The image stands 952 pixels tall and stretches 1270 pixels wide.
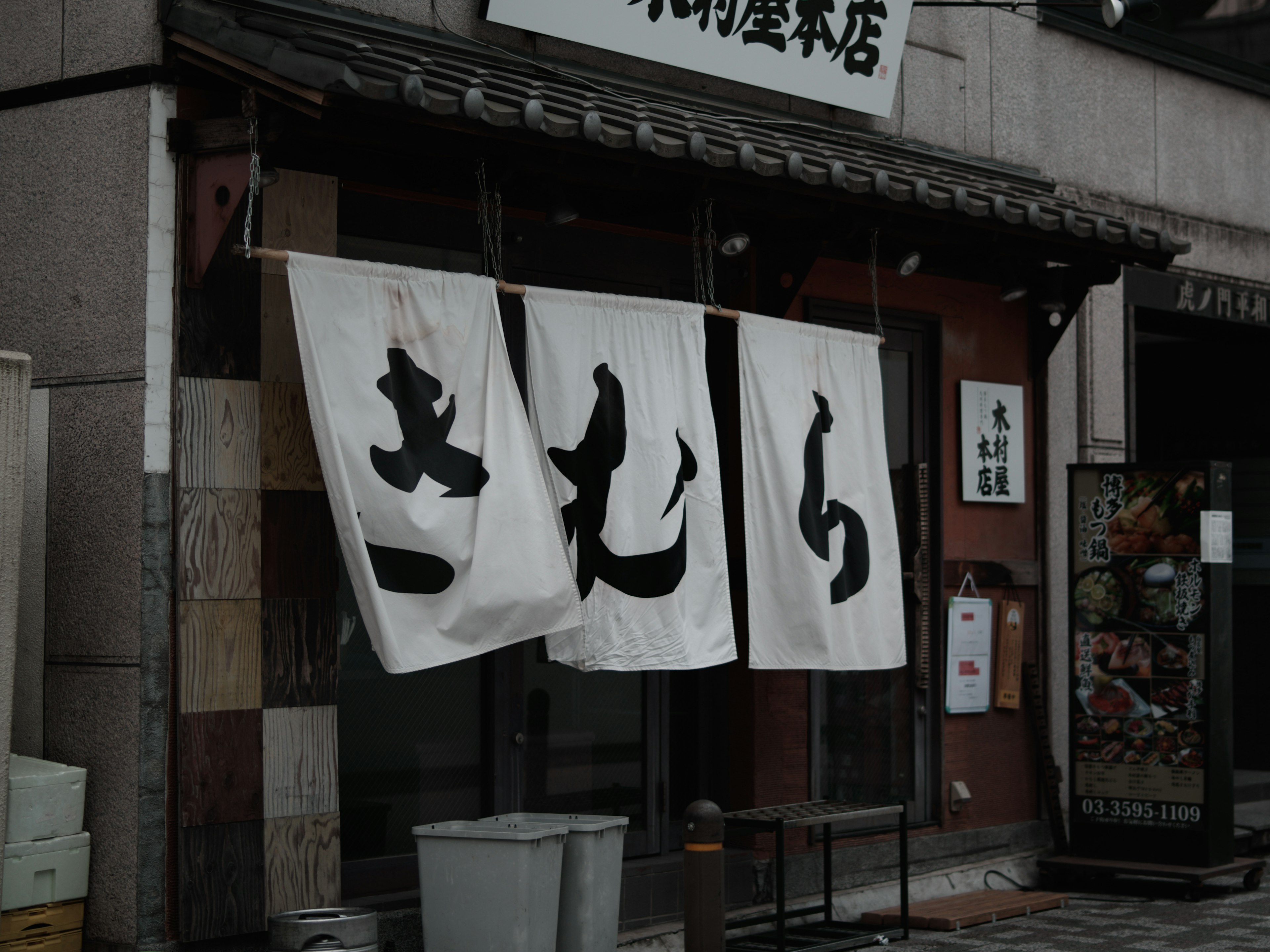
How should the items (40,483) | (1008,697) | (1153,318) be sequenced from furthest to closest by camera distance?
1. (1153,318)
2. (1008,697)
3. (40,483)

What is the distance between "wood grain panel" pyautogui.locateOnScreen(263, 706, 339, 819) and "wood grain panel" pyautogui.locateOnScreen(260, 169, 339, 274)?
2.09 meters

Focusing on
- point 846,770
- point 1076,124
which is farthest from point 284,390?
point 1076,124

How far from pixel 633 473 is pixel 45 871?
3.26 metres

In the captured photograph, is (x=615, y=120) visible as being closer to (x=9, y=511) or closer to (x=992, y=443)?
(x=9, y=511)

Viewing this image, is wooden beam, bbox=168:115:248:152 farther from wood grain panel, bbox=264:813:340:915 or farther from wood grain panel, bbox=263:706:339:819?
wood grain panel, bbox=264:813:340:915

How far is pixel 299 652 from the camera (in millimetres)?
7000

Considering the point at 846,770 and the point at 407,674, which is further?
the point at 846,770

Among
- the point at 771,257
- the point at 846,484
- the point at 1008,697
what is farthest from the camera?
the point at 1008,697

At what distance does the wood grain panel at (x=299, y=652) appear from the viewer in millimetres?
6902

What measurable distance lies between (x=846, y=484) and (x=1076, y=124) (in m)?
4.99

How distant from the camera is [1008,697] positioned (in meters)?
10.8

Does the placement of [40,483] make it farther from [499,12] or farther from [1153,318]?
[1153,318]

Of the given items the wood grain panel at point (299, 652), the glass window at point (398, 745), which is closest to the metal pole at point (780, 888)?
the glass window at point (398, 745)

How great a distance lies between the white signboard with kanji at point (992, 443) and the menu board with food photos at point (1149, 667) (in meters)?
0.44
